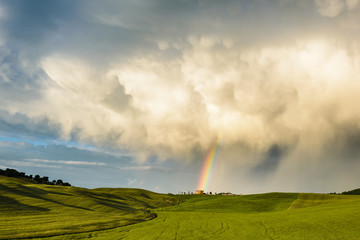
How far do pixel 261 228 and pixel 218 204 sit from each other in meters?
68.0

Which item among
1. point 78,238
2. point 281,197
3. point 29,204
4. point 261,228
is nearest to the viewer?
point 78,238

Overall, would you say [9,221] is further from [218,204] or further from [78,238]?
[218,204]

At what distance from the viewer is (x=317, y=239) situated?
39.8m

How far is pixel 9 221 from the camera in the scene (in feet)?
153

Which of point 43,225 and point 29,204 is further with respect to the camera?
point 29,204

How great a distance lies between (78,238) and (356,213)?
55.3 m

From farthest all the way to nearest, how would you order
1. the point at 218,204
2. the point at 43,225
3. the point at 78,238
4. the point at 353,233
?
the point at 218,204 < the point at 43,225 < the point at 353,233 < the point at 78,238

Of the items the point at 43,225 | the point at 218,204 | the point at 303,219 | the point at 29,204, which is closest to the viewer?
the point at 43,225

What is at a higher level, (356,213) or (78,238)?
(356,213)

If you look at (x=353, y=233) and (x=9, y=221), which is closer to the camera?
(x=353, y=233)

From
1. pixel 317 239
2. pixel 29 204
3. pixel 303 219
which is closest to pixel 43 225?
pixel 29 204

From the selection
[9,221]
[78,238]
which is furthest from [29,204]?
[78,238]

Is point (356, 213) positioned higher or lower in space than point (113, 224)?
higher

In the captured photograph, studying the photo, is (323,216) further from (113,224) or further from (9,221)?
(9,221)
